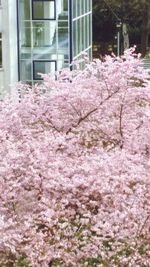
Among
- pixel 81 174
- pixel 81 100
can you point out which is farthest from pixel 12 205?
pixel 81 100

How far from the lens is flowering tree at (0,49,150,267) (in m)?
5.20

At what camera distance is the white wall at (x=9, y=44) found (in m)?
18.2

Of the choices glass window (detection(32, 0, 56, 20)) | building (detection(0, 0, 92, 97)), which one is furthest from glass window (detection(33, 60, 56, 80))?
glass window (detection(32, 0, 56, 20))

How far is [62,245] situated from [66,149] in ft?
4.40

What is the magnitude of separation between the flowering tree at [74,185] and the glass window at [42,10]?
1168 centimetres

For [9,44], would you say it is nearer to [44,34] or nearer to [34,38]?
[34,38]

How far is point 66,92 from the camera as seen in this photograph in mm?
6891

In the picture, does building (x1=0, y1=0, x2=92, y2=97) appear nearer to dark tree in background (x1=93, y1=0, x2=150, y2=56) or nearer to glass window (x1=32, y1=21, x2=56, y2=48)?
glass window (x1=32, y1=21, x2=56, y2=48)

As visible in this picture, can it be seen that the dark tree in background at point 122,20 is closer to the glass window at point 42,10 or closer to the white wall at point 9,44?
the glass window at point 42,10

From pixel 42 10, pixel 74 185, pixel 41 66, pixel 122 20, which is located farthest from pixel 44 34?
pixel 122 20

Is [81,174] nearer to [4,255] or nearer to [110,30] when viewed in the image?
[4,255]

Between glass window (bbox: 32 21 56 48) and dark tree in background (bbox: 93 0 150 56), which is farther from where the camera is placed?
dark tree in background (bbox: 93 0 150 56)

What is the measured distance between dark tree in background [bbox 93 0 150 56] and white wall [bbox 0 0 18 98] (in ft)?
47.5

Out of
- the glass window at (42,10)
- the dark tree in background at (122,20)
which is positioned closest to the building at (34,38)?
the glass window at (42,10)
